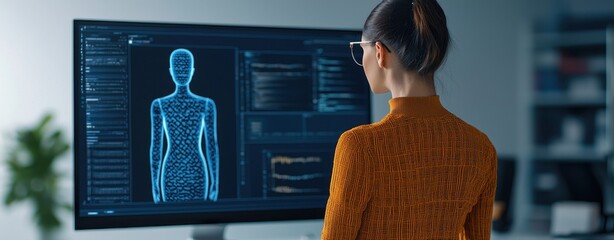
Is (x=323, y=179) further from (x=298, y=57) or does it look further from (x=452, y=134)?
(x=452, y=134)

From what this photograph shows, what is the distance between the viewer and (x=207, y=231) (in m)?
2.00

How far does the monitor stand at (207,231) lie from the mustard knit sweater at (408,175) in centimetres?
77

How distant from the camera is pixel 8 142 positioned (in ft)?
13.1

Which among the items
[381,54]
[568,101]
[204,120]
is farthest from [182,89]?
[568,101]

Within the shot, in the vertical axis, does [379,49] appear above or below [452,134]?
above

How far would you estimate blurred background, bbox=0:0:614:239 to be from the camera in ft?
12.8

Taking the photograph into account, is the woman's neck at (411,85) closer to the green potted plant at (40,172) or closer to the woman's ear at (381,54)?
the woman's ear at (381,54)

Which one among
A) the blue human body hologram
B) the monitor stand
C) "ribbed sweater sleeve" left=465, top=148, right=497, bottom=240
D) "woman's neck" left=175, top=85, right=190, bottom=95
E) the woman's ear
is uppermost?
the woman's ear

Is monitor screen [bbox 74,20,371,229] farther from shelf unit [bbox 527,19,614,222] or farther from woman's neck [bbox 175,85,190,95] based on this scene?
shelf unit [bbox 527,19,614,222]

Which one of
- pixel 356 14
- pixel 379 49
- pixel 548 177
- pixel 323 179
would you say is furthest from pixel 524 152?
pixel 379 49

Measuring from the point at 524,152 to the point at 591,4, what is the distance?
1088 millimetres

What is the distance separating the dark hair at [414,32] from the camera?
1276 millimetres

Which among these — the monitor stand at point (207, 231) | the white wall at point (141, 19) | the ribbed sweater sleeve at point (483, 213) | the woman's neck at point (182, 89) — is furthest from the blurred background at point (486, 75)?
the ribbed sweater sleeve at point (483, 213)

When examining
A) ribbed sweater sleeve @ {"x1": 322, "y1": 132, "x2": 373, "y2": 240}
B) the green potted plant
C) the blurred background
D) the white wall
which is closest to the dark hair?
ribbed sweater sleeve @ {"x1": 322, "y1": 132, "x2": 373, "y2": 240}
